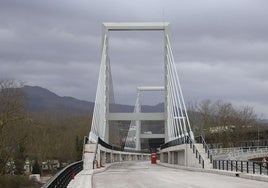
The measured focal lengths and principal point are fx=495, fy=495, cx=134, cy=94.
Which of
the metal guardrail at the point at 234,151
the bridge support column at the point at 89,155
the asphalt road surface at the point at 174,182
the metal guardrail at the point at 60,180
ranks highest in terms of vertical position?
the metal guardrail at the point at 234,151

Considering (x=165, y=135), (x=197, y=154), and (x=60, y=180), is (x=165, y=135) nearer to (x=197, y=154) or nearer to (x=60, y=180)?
(x=197, y=154)

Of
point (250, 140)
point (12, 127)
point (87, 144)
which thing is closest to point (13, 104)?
point (12, 127)

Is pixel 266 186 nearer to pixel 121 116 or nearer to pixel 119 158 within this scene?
pixel 121 116

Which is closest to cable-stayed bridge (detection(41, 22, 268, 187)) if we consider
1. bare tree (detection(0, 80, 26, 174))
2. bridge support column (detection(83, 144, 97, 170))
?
bridge support column (detection(83, 144, 97, 170))

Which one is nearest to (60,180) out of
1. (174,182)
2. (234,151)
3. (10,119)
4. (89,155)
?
(174,182)

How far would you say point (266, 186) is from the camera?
19797 millimetres

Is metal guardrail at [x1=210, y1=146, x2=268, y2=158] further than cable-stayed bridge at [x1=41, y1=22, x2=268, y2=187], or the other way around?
metal guardrail at [x1=210, y1=146, x2=268, y2=158]

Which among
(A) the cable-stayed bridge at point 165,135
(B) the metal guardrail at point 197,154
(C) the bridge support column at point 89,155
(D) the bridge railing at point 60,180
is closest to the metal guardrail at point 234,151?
(A) the cable-stayed bridge at point 165,135

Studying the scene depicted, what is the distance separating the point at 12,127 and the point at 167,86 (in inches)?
1039

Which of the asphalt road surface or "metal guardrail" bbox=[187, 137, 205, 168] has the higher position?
"metal guardrail" bbox=[187, 137, 205, 168]

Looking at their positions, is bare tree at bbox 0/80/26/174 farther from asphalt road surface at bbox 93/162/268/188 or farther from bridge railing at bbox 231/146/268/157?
bridge railing at bbox 231/146/268/157

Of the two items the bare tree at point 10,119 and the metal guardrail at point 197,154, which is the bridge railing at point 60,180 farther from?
the bare tree at point 10,119

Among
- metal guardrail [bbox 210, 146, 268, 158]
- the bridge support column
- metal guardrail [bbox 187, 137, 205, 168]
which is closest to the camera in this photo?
the bridge support column

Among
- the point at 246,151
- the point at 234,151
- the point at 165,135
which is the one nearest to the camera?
the point at 165,135
